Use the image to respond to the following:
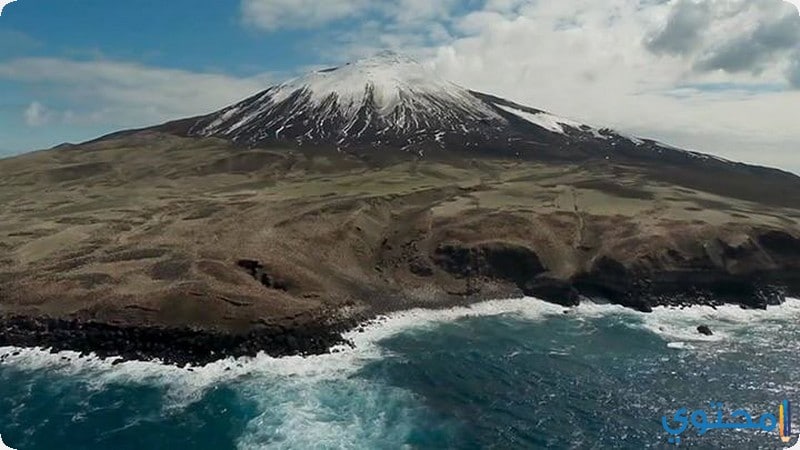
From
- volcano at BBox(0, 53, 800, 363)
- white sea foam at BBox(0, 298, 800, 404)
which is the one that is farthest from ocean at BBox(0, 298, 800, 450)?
volcano at BBox(0, 53, 800, 363)

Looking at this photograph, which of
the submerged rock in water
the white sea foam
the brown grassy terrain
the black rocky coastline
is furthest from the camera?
the submerged rock in water

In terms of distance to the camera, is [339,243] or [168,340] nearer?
[168,340]

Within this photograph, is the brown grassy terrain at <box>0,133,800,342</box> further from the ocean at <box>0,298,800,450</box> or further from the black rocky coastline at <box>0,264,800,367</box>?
the ocean at <box>0,298,800,450</box>

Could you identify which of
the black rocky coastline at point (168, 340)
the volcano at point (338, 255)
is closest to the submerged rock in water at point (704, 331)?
the volcano at point (338, 255)

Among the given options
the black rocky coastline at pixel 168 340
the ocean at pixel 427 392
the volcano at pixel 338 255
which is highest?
the volcano at pixel 338 255

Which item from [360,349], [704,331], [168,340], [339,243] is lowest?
[360,349]

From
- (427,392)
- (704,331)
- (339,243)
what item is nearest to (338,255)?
(339,243)

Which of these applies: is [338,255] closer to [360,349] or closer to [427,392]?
[360,349]

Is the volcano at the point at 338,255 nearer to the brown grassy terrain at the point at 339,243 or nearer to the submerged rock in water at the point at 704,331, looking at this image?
the brown grassy terrain at the point at 339,243
